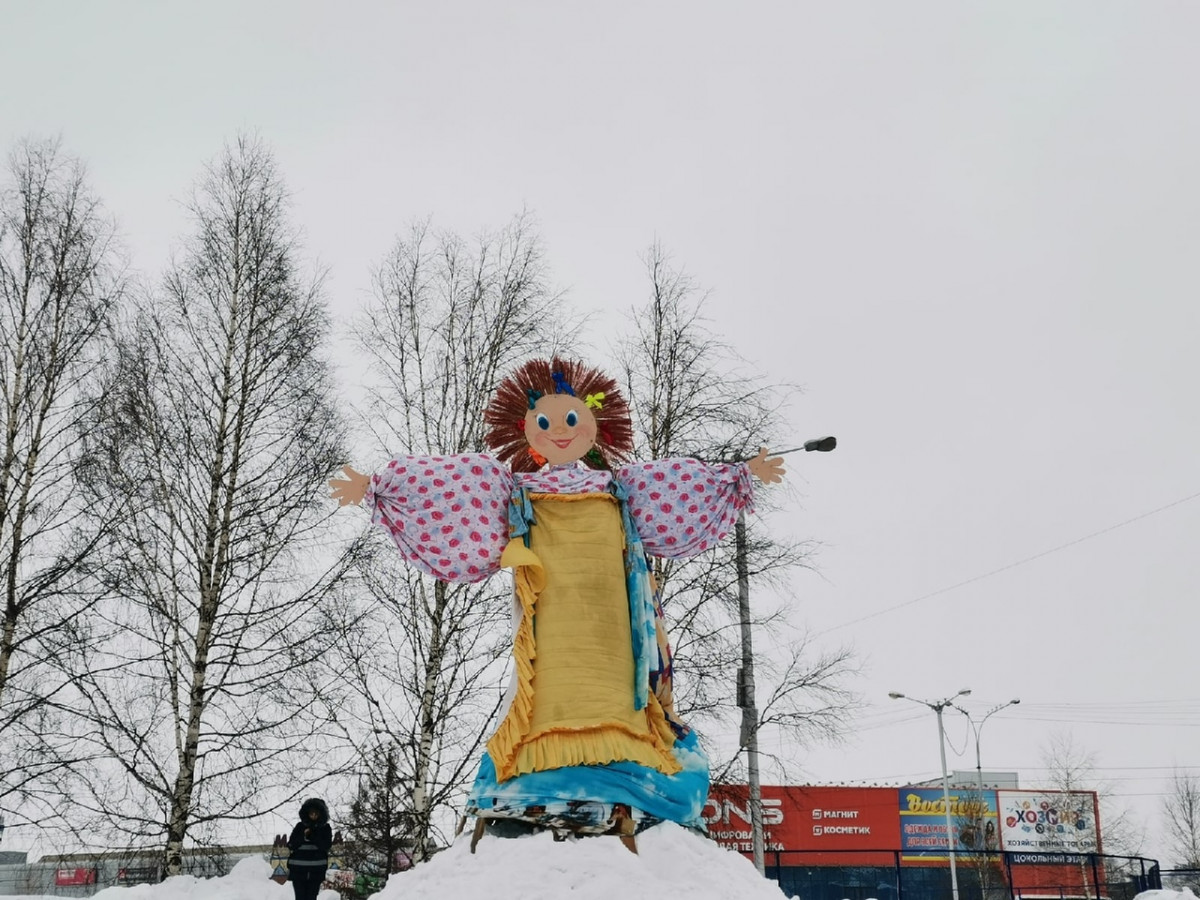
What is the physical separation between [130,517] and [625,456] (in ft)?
22.6

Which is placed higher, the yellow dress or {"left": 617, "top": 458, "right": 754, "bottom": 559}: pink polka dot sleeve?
{"left": 617, "top": 458, "right": 754, "bottom": 559}: pink polka dot sleeve

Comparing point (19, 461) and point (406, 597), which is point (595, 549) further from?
point (19, 461)

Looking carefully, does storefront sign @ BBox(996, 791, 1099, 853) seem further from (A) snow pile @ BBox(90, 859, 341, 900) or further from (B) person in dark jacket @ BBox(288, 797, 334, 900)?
(B) person in dark jacket @ BBox(288, 797, 334, 900)

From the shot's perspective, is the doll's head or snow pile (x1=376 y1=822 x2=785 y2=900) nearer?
snow pile (x1=376 y1=822 x2=785 y2=900)

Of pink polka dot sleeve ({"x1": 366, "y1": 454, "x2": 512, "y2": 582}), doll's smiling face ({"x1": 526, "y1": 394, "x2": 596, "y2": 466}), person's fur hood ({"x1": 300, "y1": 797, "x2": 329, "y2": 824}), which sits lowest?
person's fur hood ({"x1": 300, "y1": 797, "x2": 329, "y2": 824})

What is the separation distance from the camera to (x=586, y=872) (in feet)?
19.3

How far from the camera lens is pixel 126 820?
37.7 ft

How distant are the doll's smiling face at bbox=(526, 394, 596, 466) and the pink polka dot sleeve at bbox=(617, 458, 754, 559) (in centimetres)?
34

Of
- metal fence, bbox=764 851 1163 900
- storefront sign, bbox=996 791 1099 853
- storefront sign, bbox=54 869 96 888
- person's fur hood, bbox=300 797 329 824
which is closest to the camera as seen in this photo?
person's fur hood, bbox=300 797 329 824

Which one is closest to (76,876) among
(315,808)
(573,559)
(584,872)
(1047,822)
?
(315,808)

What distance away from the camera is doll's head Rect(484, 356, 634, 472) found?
7.66m

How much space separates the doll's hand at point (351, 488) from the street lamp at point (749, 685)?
5.86 meters

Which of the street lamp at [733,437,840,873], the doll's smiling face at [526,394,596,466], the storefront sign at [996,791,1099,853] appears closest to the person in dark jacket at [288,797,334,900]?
the doll's smiling face at [526,394,596,466]

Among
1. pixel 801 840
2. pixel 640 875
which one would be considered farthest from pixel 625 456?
pixel 801 840
